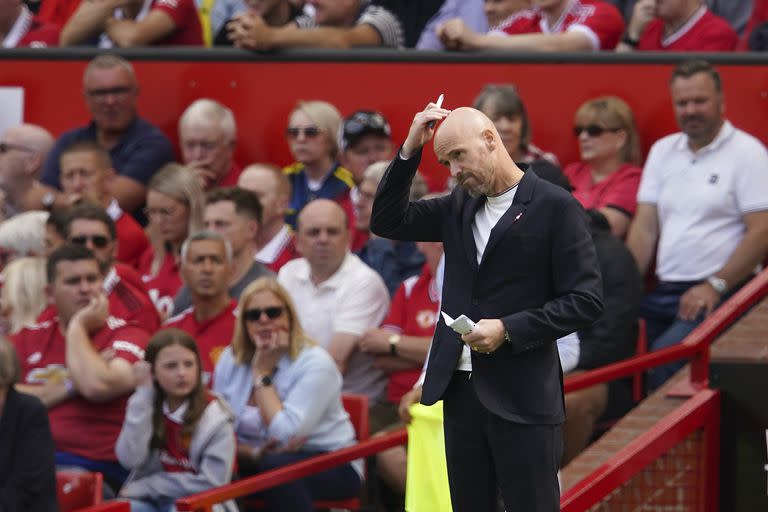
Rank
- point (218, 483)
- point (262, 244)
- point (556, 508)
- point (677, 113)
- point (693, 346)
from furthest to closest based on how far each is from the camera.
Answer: point (262, 244), point (677, 113), point (218, 483), point (693, 346), point (556, 508)

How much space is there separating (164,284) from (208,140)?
968mm

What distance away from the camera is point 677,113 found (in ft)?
24.4

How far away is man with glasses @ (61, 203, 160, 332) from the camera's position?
7336mm

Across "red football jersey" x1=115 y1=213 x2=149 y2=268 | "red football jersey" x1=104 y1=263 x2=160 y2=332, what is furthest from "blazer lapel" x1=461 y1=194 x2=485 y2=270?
"red football jersey" x1=115 y1=213 x2=149 y2=268

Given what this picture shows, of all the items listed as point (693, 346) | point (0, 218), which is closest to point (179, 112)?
point (0, 218)

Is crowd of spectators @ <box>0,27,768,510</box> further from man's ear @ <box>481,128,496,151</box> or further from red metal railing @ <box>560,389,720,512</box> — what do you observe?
man's ear @ <box>481,128,496,151</box>

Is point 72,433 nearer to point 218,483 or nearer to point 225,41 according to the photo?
point 218,483

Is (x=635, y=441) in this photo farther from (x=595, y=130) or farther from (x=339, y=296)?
(x=595, y=130)

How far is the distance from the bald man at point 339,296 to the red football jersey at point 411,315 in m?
0.12

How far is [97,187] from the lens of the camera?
842 cm

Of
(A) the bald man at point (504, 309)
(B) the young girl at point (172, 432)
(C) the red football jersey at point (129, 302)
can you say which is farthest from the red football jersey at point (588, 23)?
(A) the bald man at point (504, 309)

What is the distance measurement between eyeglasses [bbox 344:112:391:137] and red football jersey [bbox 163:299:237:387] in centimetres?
131

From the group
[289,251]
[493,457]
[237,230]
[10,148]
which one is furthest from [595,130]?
[493,457]

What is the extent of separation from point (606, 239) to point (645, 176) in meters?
0.82
